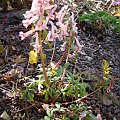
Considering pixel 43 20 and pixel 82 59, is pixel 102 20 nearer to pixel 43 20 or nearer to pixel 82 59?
pixel 82 59

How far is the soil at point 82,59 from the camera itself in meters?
2.25

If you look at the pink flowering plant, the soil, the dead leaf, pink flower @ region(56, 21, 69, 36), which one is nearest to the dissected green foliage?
the soil

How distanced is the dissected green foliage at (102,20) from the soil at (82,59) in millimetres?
69

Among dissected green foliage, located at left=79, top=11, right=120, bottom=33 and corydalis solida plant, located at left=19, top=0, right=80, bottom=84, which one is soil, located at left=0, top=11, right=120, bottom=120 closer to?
dissected green foliage, located at left=79, top=11, right=120, bottom=33

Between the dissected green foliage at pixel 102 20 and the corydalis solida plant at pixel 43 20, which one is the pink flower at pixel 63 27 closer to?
the corydalis solida plant at pixel 43 20

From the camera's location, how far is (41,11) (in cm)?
189

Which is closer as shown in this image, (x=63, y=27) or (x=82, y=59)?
(x=63, y=27)

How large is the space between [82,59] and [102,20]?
0.66 meters

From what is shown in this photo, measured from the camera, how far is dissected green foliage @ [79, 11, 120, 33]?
3.24m

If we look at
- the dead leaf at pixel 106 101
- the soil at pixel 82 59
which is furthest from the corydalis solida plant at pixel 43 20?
the dead leaf at pixel 106 101

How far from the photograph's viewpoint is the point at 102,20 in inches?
131

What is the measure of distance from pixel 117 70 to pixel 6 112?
3.52 feet

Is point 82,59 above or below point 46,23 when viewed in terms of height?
below

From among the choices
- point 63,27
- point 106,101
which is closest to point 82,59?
point 106,101
